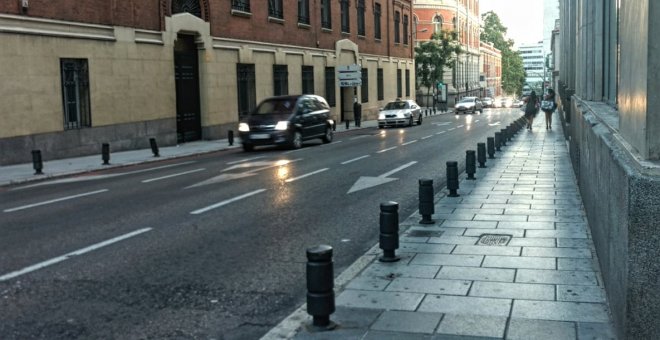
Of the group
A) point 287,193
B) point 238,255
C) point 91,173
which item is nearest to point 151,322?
point 238,255

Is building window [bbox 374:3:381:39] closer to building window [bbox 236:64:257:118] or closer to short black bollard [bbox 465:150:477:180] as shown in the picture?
building window [bbox 236:64:257:118]

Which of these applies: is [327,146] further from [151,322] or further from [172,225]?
[151,322]

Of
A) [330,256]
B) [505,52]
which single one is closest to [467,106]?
[330,256]

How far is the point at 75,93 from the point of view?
Answer: 68.9ft

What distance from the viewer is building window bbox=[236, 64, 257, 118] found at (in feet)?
101

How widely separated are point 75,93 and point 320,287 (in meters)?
18.4

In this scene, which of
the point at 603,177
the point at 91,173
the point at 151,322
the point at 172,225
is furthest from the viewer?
the point at 91,173

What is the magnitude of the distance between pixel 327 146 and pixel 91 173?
Answer: 9207 mm

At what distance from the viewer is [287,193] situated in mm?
12148

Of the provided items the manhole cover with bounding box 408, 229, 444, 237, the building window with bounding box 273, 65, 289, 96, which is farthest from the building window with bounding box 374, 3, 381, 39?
the manhole cover with bounding box 408, 229, 444, 237

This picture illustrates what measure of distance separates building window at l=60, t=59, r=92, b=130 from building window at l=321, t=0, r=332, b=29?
72.2 ft

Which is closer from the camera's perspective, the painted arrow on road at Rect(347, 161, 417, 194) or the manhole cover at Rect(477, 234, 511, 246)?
the manhole cover at Rect(477, 234, 511, 246)

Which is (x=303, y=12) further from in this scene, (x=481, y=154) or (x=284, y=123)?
(x=481, y=154)

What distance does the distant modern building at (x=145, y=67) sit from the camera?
1889cm
